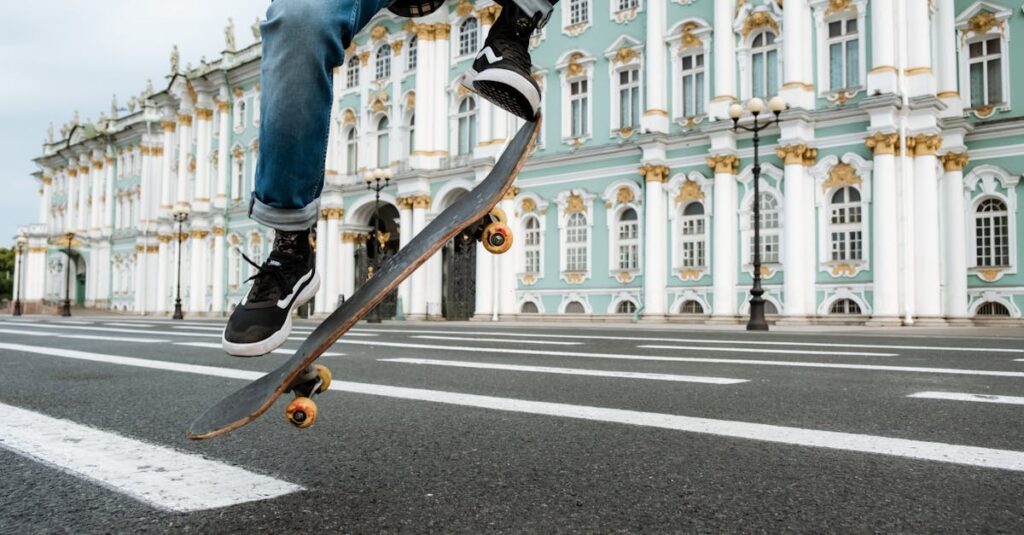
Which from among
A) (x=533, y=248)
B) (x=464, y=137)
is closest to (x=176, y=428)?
(x=533, y=248)

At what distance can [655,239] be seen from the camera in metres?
22.8

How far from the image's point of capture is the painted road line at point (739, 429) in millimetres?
2346

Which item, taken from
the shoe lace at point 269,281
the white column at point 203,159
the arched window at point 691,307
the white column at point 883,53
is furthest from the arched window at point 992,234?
the white column at point 203,159

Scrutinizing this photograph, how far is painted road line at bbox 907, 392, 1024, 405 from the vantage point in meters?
3.71

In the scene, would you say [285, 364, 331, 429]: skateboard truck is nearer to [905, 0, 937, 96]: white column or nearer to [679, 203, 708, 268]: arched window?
[905, 0, 937, 96]: white column

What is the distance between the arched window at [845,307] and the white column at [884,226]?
54 centimetres

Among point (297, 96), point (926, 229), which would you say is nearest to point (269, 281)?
point (297, 96)

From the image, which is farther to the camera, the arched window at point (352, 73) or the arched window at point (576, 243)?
the arched window at point (352, 73)

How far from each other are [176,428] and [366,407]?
0.84 meters

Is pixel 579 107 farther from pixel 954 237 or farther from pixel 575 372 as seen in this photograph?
pixel 575 372

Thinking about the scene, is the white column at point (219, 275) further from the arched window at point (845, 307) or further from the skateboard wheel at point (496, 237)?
the skateboard wheel at point (496, 237)

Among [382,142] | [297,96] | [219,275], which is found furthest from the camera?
[219,275]

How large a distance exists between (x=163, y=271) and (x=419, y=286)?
21650 millimetres

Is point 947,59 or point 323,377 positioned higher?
point 947,59
